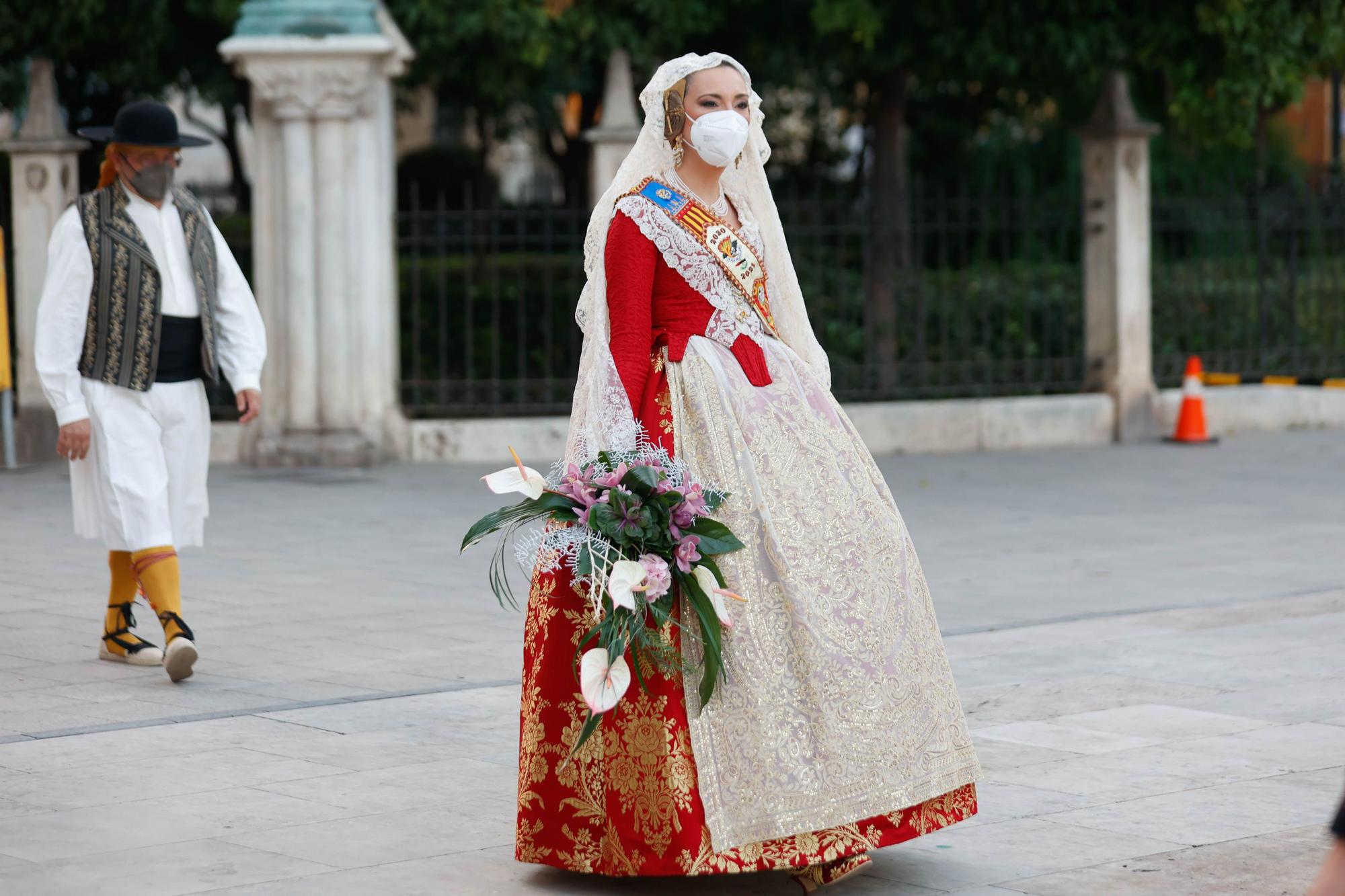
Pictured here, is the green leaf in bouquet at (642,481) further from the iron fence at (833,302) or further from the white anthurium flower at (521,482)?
the iron fence at (833,302)

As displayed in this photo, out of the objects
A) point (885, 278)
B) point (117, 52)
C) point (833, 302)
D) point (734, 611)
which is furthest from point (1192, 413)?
point (734, 611)

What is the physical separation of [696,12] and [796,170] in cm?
822

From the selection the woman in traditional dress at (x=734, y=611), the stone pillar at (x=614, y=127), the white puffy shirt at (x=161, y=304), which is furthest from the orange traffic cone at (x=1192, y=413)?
the woman in traditional dress at (x=734, y=611)

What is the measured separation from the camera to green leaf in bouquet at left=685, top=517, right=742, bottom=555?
4.13 metres

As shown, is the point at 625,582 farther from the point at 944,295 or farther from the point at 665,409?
the point at 944,295

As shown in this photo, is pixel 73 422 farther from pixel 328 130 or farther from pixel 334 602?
pixel 328 130

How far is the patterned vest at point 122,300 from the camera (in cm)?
658

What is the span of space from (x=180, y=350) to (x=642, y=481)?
3041 mm

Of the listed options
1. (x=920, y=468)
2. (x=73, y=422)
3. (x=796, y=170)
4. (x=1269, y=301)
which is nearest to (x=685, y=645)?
A: (x=73, y=422)

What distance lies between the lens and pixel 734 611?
13.8 ft

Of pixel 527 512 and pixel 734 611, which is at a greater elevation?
pixel 527 512

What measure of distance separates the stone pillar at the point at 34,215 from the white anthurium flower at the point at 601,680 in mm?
10205

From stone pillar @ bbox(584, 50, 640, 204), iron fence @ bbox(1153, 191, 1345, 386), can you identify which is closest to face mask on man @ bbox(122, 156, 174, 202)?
stone pillar @ bbox(584, 50, 640, 204)

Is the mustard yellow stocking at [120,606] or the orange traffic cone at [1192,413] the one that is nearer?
the mustard yellow stocking at [120,606]
